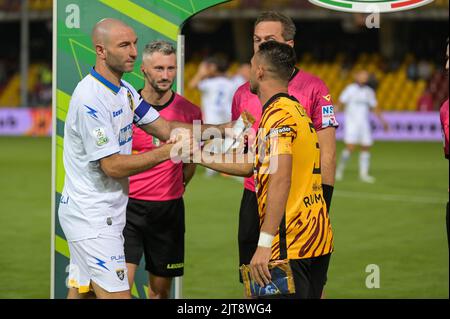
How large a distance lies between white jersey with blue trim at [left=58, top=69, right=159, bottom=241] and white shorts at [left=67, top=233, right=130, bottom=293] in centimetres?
5

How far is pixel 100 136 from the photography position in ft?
17.9

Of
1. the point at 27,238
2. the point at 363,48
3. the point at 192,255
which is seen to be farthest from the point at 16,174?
the point at 363,48

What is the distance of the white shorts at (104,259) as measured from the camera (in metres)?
5.66

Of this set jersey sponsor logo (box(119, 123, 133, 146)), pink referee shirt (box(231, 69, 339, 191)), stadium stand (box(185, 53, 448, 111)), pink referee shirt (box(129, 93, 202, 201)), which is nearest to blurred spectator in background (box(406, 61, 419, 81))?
stadium stand (box(185, 53, 448, 111))

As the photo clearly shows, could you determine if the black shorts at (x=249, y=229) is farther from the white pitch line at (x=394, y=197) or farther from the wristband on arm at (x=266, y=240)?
the white pitch line at (x=394, y=197)

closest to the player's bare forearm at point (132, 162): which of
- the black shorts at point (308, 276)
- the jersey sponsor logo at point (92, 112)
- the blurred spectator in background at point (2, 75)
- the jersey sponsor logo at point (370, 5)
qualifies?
the jersey sponsor logo at point (92, 112)

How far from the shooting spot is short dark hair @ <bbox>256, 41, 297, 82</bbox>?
17.1 ft

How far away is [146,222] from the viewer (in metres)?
7.13

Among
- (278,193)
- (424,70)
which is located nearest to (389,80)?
(424,70)

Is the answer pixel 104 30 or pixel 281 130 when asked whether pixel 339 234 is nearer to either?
pixel 104 30

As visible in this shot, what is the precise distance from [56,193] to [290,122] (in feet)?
8.40

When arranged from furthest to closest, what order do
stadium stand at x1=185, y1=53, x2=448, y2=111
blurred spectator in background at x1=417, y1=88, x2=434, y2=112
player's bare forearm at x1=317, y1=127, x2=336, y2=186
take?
stadium stand at x1=185, y1=53, x2=448, y2=111 < blurred spectator in background at x1=417, y1=88, x2=434, y2=112 < player's bare forearm at x1=317, y1=127, x2=336, y2=186

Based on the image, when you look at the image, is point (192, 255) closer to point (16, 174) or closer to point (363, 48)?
point (16, 174)

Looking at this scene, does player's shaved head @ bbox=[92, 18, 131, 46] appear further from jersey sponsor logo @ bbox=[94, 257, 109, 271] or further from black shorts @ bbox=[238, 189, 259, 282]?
black shorts @ bbox=[238, 189, 259, 282]
